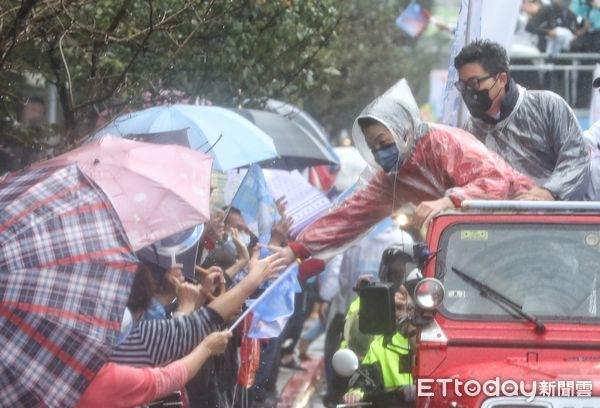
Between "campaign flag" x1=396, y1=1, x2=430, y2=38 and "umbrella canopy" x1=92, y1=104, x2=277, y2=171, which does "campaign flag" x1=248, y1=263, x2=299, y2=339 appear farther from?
"campaign flag" x1=396, y1=1, x2=430, y2=38

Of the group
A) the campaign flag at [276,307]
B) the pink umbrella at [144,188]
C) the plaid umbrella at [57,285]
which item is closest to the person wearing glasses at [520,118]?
the campaign flag at [276,307]

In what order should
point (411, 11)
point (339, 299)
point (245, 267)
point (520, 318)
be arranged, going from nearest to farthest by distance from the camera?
point (520, 318) → point (245, 267) → point (339, 299) → point (411, 11)

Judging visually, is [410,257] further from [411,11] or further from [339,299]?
[411,11]

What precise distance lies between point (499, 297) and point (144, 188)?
1629 mm

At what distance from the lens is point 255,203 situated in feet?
25.5

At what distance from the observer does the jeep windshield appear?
18.6 ft

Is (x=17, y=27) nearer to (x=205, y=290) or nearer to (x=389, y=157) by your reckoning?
(x=205, y=290)

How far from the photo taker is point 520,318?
5.62 m

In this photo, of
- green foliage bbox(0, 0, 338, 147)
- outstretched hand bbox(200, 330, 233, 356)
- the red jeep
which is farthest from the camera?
green foliage bbox(0, 0, 338, 147)

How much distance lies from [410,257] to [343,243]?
1.35 meters

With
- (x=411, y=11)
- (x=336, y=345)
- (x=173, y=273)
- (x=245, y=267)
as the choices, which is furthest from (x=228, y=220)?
(x=411, y=11)

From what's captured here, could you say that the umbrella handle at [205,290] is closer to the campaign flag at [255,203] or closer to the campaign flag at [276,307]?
the campaign flag at [276,307]

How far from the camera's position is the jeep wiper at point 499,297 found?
5555 millimetres

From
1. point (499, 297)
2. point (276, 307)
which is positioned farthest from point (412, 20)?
point (499, 297)
